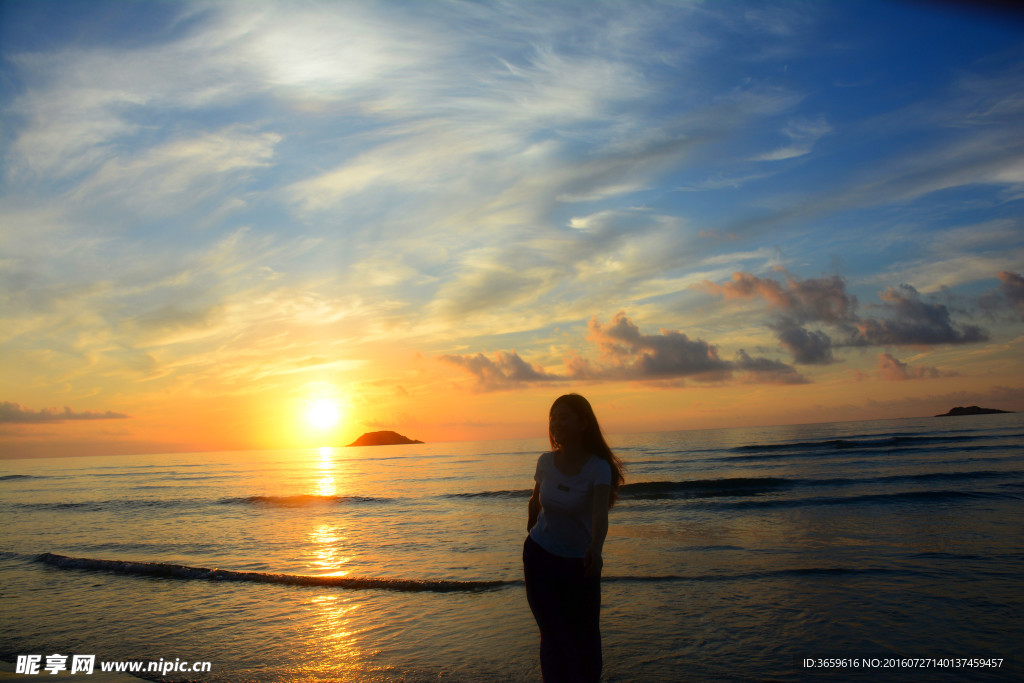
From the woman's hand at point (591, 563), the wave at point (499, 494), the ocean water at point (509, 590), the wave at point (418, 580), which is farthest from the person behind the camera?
the wave at point (499, 494)

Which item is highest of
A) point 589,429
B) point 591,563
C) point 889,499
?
point 589,429

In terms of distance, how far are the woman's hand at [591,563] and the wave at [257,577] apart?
6.37 m

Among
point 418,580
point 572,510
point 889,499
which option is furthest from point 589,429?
point 889,499

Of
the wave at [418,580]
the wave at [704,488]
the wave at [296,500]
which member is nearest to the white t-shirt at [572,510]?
the wave at [418,580]

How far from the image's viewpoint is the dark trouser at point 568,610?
142 inches

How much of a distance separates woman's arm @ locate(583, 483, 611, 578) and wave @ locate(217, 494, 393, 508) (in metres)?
23.8

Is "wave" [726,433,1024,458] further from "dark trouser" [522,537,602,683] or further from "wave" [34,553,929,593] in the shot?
"dark trouser" [522,537,602,683]

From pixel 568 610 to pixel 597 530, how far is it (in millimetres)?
596

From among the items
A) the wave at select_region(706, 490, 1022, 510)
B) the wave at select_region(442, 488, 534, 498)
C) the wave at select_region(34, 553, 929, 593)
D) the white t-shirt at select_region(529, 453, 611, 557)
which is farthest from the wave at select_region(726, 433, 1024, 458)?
the white t-shirt at select_region(529, 453, 611, 557)

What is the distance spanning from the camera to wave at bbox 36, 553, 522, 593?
966cm

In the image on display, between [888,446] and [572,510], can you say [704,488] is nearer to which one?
[572,510]

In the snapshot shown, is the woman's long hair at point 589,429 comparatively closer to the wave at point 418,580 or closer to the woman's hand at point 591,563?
the woman's hand at point 591,563

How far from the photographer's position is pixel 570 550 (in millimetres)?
3719

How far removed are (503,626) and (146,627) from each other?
5070mm
